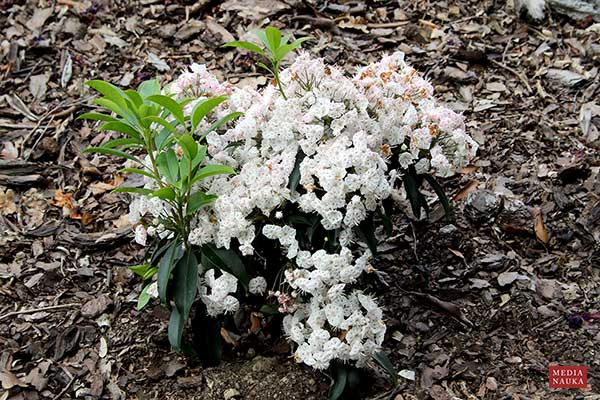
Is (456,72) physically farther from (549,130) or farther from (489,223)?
(489,223)

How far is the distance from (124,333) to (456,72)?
2356 mm

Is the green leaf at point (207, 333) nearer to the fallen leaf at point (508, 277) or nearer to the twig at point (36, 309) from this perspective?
the twig at point (36, 309)

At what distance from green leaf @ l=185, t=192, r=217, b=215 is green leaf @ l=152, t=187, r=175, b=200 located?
0.08 meters

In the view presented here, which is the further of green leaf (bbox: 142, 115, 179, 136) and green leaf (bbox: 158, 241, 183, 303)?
green leaf (bbox: 158, 241, 183, 303)

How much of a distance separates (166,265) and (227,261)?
20 cm

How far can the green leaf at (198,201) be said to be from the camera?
2387 millimetres

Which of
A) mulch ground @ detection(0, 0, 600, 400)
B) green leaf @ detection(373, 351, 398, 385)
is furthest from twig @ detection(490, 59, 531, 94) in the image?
green leaf @ detection(373, 351, 398, 385)

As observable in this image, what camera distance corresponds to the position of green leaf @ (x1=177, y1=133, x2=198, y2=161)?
7.42 feet

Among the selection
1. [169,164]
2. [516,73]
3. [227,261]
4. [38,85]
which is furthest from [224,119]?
[516,73]

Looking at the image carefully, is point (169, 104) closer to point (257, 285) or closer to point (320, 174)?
point (320, 174)

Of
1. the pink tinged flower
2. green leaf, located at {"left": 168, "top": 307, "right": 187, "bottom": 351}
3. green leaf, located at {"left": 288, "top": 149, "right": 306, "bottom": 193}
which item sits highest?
green leaf, located at {"left": 288, "top": 149, "right": 306, "bottom": 193}

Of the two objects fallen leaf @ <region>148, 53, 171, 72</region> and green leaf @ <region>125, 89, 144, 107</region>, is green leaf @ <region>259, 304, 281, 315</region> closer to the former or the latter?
green leaf @ <region>125, 89, 144, 107</region>

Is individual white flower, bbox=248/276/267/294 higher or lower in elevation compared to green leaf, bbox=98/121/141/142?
lower

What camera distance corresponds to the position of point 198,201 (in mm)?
2391
